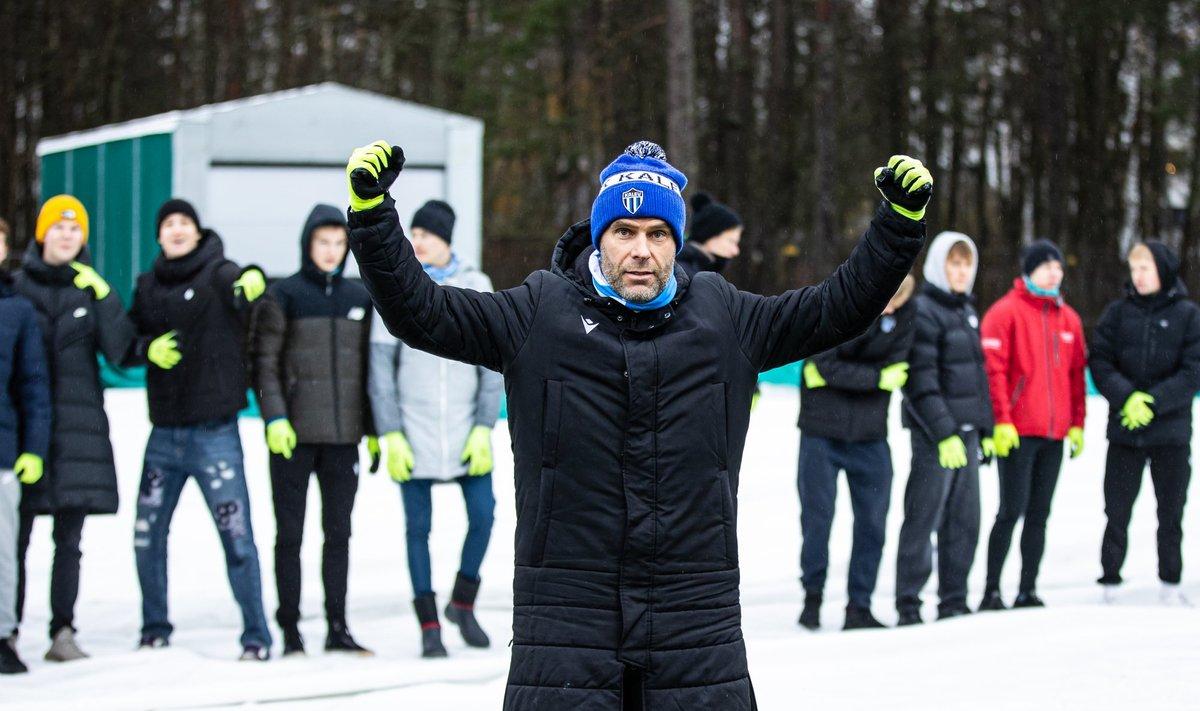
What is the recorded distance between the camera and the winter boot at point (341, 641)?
7129 millimetres

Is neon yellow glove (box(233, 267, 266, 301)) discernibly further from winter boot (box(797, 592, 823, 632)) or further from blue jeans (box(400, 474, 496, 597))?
winter boot (box(797, 592, 823, 632))

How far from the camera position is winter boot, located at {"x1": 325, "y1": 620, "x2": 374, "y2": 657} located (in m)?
7.13

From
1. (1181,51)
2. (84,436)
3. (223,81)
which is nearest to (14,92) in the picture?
(223,81)

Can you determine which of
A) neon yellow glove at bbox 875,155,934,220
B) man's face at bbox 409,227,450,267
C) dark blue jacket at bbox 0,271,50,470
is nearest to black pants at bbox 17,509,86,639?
dark blue jacket at bbox 0,271,50,470

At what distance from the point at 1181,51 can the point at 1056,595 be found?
24452 millimetres

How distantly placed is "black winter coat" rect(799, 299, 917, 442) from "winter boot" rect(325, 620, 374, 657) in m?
2.47

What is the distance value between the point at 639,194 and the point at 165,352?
154 inches

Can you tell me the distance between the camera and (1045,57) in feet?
107

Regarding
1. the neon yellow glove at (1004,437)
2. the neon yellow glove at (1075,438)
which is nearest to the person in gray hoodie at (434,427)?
the neon yellow glove at (1004,437)

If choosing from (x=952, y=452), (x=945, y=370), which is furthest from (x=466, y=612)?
(x=945, y=370)

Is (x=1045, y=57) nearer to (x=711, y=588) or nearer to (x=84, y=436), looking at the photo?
(x=84, y=436)

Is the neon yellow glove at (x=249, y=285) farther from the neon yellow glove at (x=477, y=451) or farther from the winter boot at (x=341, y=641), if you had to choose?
the winter boot at (x=341, y=641)

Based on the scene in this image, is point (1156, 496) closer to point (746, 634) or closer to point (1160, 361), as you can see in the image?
point (1160, 361)

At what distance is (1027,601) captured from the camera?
26.4 ft
